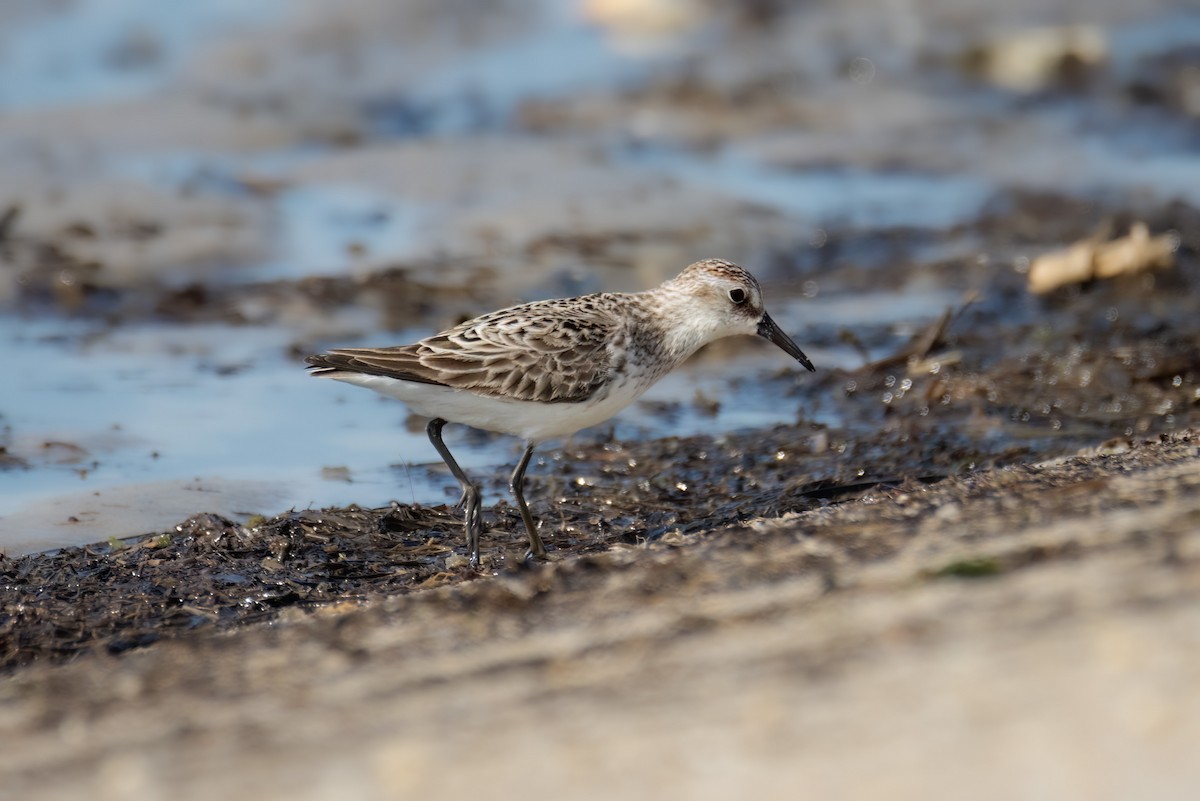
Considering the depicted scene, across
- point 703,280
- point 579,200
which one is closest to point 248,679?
point 703,280

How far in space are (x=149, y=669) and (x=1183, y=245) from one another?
28.1 ft

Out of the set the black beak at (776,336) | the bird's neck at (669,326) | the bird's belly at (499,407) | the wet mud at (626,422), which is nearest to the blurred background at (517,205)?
the wet mud at (626,422)

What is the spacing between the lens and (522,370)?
239 inches

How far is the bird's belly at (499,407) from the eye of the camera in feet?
19.9

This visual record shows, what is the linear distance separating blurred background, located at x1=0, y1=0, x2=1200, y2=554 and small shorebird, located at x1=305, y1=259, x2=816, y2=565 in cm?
111

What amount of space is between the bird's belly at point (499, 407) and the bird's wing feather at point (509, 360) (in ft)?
0.11

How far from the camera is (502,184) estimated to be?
12375 mm

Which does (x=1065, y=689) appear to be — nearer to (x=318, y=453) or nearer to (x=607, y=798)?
(x=607, y=798)

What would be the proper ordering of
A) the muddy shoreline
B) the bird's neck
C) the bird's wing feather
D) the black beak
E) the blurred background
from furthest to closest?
the blurred background < the black beak < the bird's neck < the bird's wing feather < the muddy shoreline

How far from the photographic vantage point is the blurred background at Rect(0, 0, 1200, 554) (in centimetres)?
794

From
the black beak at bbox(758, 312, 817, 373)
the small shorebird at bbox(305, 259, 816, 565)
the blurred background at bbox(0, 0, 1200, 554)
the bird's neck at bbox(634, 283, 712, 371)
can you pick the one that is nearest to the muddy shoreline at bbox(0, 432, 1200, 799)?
the small shorebird at bbox(305, 259, 816, 565)

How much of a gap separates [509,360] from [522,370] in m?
0.07

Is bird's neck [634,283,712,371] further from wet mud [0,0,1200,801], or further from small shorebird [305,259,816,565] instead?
wet mud [0,0,1200,801]

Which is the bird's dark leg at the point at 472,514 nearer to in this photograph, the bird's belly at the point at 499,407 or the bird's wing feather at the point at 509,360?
the bird's belly at the point at 499,407
